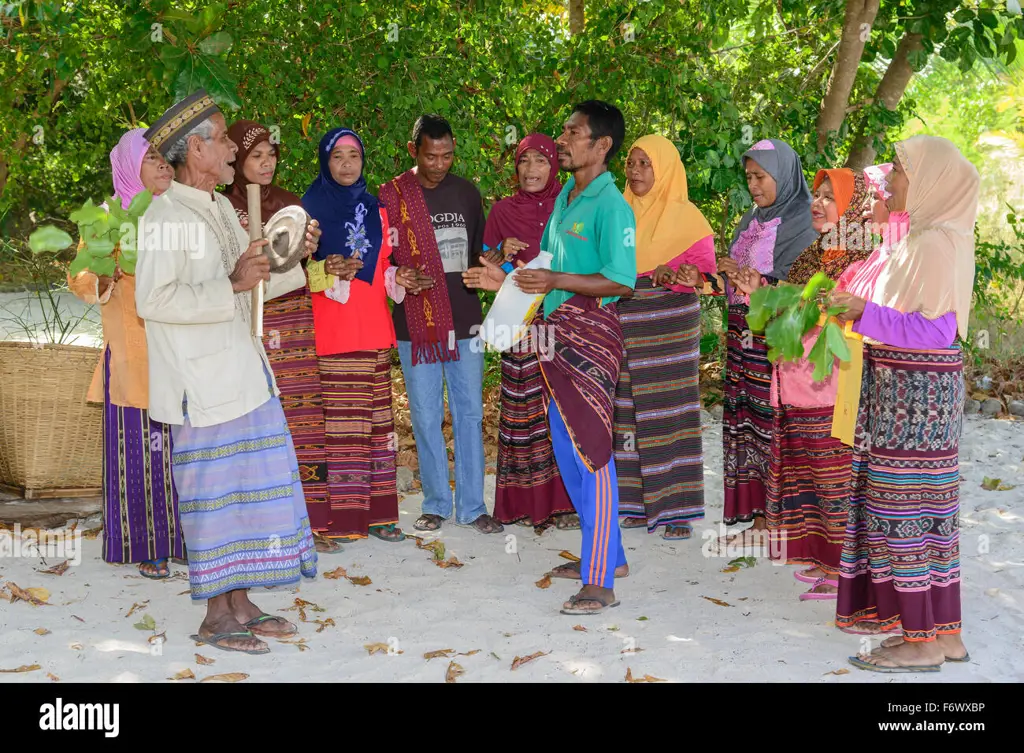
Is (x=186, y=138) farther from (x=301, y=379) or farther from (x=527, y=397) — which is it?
(x=527, y=397)

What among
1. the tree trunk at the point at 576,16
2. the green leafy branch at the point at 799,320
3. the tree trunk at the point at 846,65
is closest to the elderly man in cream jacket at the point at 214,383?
the green leafy branch at the point at 799,320

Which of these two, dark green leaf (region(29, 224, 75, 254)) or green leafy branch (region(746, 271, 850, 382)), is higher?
dark green leaf (region(29, 224, 75, 254))

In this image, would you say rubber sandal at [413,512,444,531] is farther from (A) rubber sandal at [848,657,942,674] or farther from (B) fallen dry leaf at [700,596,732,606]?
(A) rubber sandal at [848,657,942,674]

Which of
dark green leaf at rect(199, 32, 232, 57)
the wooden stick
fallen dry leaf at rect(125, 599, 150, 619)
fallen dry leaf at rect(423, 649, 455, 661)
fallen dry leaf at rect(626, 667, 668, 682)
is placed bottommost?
fallen dry leaf at rect(626, 667, 668, 682)

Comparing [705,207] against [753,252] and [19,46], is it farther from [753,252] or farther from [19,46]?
[19,46]

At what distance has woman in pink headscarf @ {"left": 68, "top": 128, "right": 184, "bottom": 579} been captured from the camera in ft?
16.6

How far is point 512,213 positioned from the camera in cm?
603

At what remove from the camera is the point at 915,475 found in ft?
13.4

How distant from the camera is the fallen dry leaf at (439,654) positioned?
14.2 ft

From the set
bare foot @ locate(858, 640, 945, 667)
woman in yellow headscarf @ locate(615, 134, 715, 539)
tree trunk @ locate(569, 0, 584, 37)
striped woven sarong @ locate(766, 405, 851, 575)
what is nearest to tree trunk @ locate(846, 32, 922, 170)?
tree trunk @ locate(569, 0, 584, 37)

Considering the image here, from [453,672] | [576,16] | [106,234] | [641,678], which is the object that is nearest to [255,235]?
[106,234]

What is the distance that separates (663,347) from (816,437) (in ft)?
3.77

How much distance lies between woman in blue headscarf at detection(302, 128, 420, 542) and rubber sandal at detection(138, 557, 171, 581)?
2.80 feet

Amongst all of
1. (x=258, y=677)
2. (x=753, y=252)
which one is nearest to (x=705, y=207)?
(x=753, y=252)
